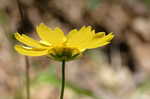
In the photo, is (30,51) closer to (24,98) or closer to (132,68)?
(24,98)

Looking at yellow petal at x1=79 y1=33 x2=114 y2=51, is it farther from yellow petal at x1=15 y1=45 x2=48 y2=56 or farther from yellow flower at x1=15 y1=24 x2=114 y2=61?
yellow petal at x1=15 y1=45 x2=48 y2=56

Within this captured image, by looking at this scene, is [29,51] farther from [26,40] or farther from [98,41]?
[98,41]

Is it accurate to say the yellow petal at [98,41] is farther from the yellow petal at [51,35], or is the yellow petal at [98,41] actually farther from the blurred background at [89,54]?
the blurred background at [89,54]

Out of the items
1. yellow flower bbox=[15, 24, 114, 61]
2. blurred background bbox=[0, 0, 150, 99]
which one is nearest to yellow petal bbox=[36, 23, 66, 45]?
yellow flower bbox=[15, 24, 114, 61]

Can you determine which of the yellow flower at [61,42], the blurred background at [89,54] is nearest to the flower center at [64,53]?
the yellow flower at [61,42]

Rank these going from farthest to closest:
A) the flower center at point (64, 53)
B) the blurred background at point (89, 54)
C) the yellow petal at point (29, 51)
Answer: the blurred background at point (89, 54) < the flower center at point (64, 53) < the yellow petal at point (29, 51)

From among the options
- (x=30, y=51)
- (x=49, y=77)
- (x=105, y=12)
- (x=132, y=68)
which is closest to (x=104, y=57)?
(x=132, y=68)
